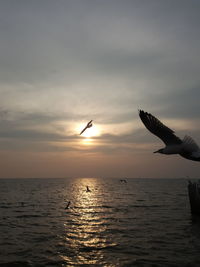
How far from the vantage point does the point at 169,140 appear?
11242mm

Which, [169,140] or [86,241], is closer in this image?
[169,140]

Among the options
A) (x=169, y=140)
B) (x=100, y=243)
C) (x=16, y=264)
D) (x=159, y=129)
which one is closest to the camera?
(x=159, y=129)

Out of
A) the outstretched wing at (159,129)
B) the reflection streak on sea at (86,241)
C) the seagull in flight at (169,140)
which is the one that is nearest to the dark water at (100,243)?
the reflection streak on sea at (86,241)

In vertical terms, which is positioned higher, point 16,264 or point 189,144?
point 189,144

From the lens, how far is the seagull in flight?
1049 cm

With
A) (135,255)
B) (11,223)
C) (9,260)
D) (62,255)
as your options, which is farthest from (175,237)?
(11,223)

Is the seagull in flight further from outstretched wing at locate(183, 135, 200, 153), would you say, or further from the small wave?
the small wave

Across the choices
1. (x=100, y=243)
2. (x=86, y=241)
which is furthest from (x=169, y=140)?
(x=86, y=241)

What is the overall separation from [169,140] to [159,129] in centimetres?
65

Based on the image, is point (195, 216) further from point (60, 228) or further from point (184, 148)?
point (184, 148)

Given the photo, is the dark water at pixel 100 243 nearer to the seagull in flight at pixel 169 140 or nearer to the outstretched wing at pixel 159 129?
the seagull in flight at pixel 169 140

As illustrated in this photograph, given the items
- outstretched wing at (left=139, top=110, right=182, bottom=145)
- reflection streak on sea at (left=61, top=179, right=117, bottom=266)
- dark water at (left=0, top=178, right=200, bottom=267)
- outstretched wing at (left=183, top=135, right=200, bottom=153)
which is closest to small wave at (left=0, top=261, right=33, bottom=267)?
dark water at (left=0, top=178, right=200, bottom=267)

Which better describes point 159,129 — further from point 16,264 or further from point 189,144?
point 16,264

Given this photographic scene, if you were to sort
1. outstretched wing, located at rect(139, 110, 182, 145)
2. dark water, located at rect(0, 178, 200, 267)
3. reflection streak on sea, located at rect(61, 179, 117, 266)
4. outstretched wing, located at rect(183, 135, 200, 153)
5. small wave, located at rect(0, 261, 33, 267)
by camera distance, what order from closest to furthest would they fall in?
1. outstretched wing, located at rect(183, 135, 200, 153)
2. outstretched wing, located at rect(139, 110, 182, 145)
3. small wave, located at rect(0, 261, 33, 267)
4. dark water, located at rect(0, 178, 200, 267)
5. reflection streak on sea, located at rect(61, 179, 117, 266)
